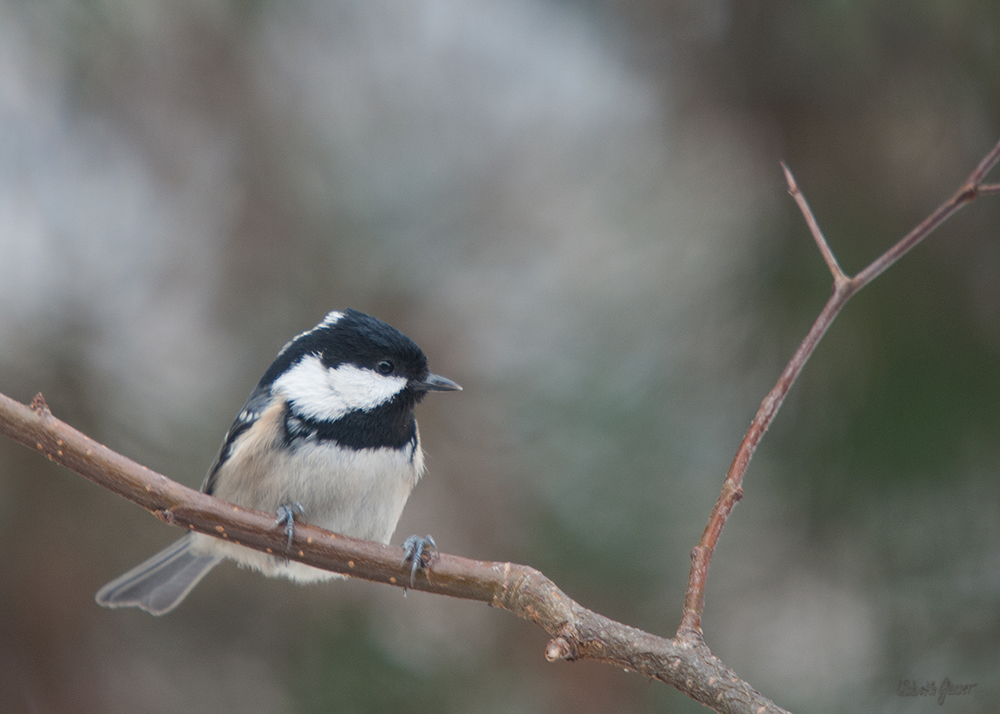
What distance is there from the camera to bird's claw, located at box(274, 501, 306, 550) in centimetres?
88

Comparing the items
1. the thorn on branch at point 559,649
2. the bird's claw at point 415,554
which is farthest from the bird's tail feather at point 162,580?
the thorn on branch at point 559,649

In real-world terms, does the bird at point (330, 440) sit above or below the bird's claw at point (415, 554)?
above

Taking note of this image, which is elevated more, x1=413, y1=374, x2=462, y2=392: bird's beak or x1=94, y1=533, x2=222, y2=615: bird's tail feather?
x1=413, y1=374, x2=462, y2=392: bird's beak

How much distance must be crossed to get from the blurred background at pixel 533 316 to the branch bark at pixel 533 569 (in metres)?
0.56

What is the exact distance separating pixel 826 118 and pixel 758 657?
0.93 meters

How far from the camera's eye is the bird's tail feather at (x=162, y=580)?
1.23 meters

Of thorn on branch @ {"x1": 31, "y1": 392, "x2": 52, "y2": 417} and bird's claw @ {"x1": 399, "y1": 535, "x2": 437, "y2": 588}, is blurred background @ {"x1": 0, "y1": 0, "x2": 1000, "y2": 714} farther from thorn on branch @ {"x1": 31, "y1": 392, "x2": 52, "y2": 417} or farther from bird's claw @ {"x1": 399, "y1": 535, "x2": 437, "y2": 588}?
thorn on branch @ {"x1": 31, "y1": 392, "x2": 52, "y2": 417}

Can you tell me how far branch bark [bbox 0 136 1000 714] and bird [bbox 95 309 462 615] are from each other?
220 millimetres

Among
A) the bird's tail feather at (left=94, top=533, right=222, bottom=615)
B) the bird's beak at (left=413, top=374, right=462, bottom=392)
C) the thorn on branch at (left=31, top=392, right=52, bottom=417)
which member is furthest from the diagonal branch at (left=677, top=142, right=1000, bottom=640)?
the bird's tail feather at (left=94, top=533, right=222, bottom=615)

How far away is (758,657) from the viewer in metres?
1.43

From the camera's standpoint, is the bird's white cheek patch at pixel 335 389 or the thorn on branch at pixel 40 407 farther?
the bird's white cheek patch at pixel 335 389

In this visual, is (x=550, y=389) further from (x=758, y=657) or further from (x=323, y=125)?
(x=323, y=125)

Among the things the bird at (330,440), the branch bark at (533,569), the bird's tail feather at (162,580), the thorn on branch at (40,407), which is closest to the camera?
Answer: the branch bark at (533,569)

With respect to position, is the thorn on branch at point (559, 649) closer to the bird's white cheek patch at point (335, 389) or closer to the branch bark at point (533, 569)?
the branch bark at point (533, 569)
